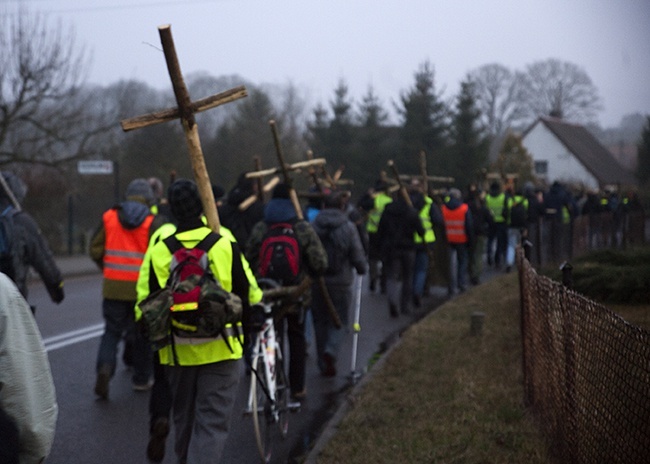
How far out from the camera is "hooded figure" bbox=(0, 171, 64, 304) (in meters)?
7.23

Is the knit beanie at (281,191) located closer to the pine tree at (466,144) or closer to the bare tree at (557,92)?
the pine tree at (466,144)

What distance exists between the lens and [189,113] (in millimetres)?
5398

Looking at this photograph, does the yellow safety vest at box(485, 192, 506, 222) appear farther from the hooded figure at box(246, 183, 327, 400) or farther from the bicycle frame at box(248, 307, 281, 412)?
the bicycle frame at box(248, 307, 281, 412)

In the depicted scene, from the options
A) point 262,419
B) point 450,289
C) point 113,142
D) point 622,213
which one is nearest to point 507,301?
point 450,289

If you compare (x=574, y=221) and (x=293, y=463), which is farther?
(x=574, y=221)

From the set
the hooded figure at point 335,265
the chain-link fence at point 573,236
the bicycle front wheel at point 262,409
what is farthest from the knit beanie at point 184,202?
the chain-link fence at point 573,236

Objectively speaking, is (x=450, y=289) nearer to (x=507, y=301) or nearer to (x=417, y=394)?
(x=507, y=301)

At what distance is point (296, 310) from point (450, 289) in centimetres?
925

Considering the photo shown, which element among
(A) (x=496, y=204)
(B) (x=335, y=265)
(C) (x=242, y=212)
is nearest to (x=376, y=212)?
(A) (x=496, y=204)

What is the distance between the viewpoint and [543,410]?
6094 millimetres

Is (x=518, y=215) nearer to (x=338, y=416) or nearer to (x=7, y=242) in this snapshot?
(x=338, y=416)

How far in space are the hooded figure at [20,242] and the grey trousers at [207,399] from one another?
2603mm

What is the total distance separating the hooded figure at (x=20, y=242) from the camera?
7.23m

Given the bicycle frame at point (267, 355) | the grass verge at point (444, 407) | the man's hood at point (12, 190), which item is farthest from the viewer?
the man's hood at point (12, 190)
